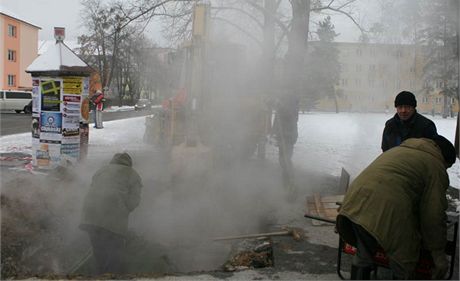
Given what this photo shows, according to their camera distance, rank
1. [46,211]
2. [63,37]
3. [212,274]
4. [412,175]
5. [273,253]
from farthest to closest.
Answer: [63,37]
[46,211]
[273,253]
[212,274]
[412,175]

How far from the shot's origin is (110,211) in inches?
130

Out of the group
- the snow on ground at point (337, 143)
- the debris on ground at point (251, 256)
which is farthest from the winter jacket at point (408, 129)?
the snow on ground at point (337, 143)

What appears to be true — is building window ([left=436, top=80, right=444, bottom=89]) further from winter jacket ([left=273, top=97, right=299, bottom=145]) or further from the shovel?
winter jacket ([left=273, top=97, right=299, bottom=145])

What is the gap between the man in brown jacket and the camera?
2.16m

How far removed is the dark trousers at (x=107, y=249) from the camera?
3328 mm

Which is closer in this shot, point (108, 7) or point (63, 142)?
point (63, 142)

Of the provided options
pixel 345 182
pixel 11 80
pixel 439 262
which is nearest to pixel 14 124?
pixel 345 182

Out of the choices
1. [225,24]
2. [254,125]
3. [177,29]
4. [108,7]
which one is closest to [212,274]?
[254,125]

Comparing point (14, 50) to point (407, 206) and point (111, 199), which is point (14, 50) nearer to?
point (111, 199)

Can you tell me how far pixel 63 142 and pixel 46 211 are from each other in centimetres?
152

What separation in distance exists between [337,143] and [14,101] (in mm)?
19236

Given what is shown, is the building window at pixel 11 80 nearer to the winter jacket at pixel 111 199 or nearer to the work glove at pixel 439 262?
the winter jacket at pixel 111 199

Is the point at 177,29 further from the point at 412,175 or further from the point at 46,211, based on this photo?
the point at 412,175

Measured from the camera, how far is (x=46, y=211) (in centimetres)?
439
